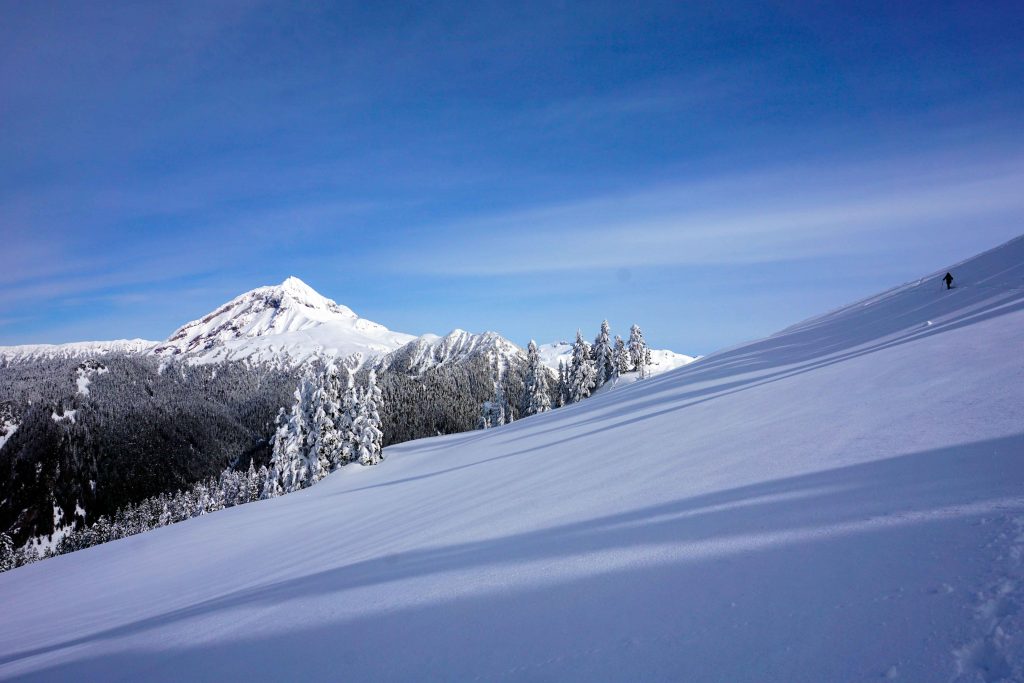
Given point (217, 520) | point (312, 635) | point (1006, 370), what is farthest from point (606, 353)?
point (312, 635)

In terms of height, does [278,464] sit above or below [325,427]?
→ below

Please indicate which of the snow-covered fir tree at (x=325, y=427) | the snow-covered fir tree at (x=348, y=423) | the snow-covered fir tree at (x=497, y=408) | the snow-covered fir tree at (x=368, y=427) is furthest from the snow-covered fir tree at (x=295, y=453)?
the snow-covered fir tree at (x=497, y=408)

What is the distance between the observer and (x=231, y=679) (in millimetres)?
4035

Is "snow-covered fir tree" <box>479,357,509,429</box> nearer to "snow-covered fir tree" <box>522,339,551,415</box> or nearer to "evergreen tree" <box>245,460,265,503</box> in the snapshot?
A: "snow-covered fir tree" <box>522,339,551,415</box>

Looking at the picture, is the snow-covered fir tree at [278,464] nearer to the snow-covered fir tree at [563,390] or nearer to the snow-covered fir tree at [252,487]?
the snow-covered fir tree at [252,487]

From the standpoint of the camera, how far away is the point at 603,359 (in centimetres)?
5825

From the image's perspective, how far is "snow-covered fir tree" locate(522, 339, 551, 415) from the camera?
59.0 m

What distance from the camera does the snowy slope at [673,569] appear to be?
2557mm

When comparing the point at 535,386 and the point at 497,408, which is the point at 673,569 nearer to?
the point at 535,386

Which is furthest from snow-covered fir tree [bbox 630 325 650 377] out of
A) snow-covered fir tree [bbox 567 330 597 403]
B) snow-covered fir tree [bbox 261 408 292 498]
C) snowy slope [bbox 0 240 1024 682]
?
snowy slope [bbox 0 240 1024 682]

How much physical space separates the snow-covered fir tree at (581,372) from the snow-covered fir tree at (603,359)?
80 cm

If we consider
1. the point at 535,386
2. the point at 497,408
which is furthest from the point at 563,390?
the point at 497,408

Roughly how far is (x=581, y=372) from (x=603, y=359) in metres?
3.36

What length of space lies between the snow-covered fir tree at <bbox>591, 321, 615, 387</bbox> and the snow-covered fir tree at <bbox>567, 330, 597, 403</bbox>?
797 millimetres
